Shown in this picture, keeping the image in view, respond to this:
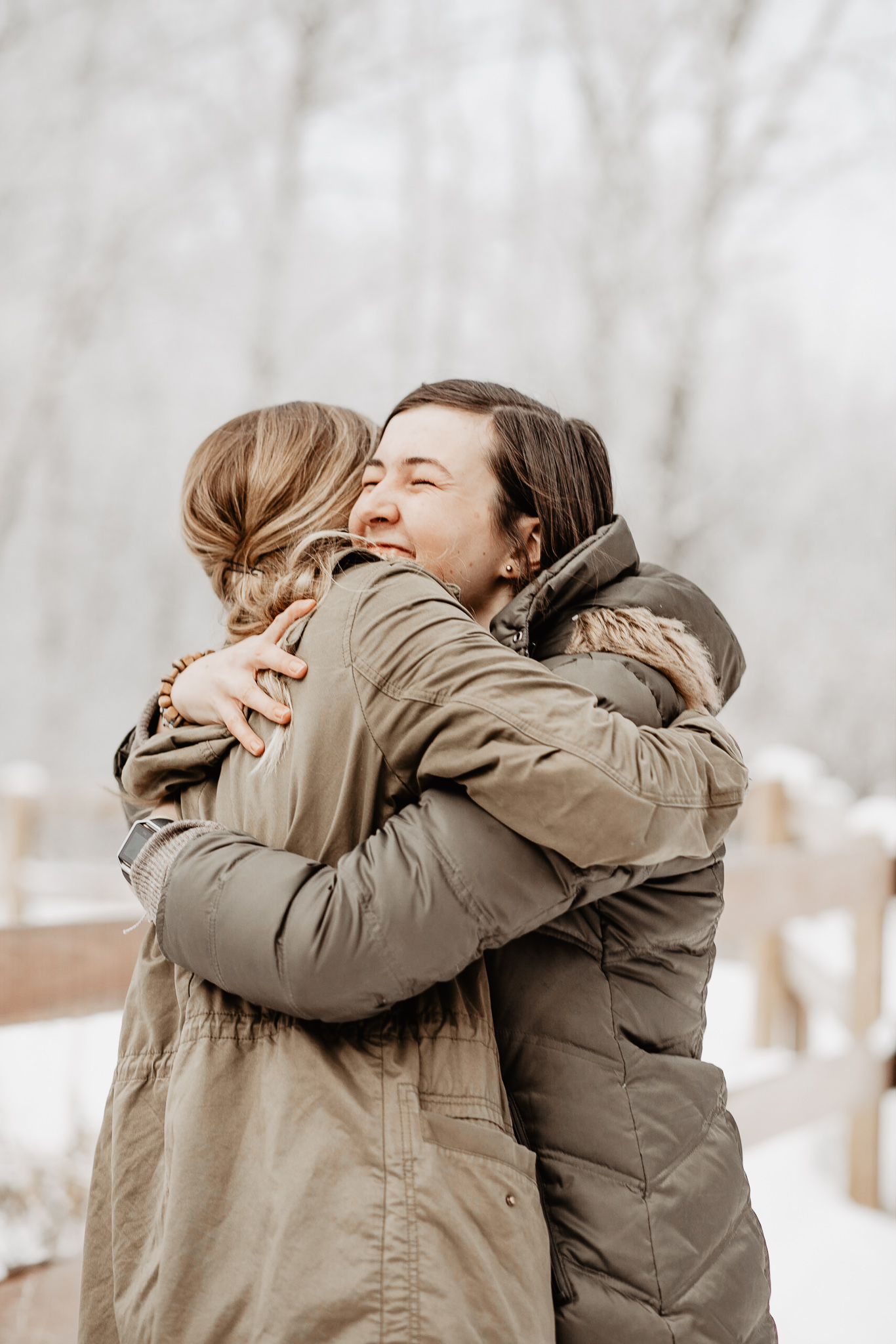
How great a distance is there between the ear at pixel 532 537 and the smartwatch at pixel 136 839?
0.55 meters

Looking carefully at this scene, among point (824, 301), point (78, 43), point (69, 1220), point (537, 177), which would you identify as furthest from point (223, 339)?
point (69, 1220)

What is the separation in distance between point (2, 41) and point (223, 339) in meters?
2.10

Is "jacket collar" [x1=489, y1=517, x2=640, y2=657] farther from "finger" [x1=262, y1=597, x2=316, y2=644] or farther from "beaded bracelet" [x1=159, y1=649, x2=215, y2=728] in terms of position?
"beaded bracelet" [x1=159, y1=649, x2=215, y2=728]

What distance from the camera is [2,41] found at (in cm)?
635

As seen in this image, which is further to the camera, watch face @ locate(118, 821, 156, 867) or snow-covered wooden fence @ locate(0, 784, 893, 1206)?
snow-covered wooden fence @ locate(0, 784, 893, 1206)

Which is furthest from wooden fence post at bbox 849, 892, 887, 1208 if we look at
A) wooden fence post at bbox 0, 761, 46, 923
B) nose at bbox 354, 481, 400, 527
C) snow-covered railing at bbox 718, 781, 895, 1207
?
wooden fence post at bbox 0, 761, 46, 923

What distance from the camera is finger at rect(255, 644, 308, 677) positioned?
1013mm

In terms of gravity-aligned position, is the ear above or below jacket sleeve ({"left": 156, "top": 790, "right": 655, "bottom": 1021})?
above

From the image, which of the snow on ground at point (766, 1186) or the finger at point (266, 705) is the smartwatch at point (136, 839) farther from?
the snow on ground at point (766, 1186)

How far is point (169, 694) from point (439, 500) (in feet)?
1.27

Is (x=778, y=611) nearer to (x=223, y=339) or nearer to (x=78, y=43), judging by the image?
(x=223, y=339)

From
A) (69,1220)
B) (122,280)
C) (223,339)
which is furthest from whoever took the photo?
(223,339)

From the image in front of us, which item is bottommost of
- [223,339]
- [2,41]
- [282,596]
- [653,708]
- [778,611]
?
[778,611]

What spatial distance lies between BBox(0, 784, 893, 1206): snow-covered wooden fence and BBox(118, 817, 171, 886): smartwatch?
44 cm
